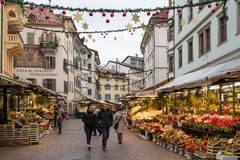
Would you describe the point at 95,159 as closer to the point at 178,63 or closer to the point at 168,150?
the point at 168,150

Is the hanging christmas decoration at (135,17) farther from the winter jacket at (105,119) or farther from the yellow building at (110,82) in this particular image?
the yellow building at (110,82)

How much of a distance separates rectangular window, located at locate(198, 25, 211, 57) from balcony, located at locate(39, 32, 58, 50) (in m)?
32.7

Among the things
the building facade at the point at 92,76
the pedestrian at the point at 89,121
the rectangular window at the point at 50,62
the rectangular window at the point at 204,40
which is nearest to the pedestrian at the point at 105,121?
the pedestrian at the point at 89,121

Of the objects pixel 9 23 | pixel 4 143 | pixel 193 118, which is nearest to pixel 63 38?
pixel 9 23

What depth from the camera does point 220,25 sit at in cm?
2155

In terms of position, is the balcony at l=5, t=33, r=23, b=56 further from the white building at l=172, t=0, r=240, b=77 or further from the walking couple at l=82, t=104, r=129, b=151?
the walking couple at l=82, t=104, r=129, b=151

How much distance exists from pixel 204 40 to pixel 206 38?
0.29 m

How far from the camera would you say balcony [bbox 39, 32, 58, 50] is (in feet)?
182

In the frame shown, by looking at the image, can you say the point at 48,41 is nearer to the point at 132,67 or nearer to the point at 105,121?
the point at 105,121

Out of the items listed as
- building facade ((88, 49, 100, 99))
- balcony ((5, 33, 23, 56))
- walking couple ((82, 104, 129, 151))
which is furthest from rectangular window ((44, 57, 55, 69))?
walking couple ((82, 104, 129, 151))

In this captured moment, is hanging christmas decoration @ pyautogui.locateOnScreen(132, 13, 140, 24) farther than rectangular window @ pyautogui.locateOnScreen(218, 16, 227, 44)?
No

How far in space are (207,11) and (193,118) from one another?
33.0 ft

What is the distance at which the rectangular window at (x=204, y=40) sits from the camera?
24109mm

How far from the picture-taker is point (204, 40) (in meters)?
24.7
